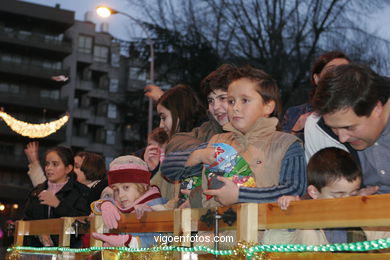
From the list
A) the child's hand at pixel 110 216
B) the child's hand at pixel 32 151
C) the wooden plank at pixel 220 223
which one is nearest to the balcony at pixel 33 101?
the child's hand at pixel 32 151

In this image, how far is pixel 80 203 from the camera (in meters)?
6.96

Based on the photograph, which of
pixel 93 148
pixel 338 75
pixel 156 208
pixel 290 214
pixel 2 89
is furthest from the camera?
pixel 93 148

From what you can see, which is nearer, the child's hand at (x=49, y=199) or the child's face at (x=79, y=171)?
the child's hand at (x=49, y=199)

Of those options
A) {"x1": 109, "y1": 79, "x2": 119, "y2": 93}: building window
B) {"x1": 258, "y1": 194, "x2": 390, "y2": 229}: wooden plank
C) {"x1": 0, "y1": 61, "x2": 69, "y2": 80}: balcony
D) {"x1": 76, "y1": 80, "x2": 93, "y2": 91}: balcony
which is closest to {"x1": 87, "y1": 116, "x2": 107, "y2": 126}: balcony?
{"x1": 76, "y1": 80, "x2": 93, "y2": 91}: balcony

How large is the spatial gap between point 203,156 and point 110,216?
116 centimetres

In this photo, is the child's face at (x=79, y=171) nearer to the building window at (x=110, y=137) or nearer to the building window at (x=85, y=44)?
the building window at (x=110, y=137)

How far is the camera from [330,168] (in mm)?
3785

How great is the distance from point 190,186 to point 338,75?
5.06 ft

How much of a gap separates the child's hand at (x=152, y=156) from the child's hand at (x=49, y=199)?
128 centimetres

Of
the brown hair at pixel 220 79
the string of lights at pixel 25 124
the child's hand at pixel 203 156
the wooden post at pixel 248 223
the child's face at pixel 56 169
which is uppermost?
the string of lights at pixel 25 124

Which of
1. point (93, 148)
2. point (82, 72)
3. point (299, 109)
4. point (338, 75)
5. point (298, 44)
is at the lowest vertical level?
point (338, 75)

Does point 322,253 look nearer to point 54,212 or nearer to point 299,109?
point 299,109

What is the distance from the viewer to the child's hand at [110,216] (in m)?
4.88

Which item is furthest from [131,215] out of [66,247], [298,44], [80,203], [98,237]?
[298,44]
